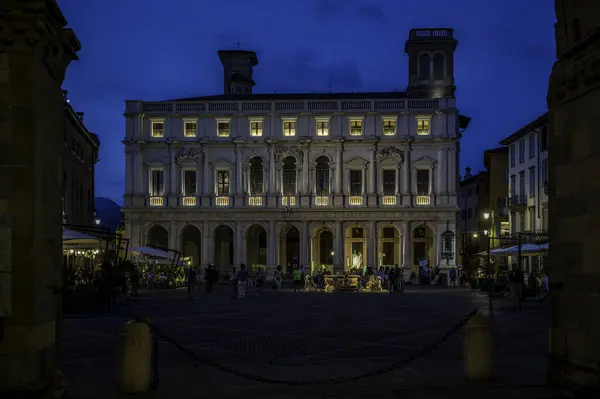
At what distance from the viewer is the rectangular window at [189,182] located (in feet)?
218

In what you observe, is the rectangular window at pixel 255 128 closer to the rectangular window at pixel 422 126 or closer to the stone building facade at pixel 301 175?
the stone building facade at pixel 301 175

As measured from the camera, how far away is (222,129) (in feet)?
218

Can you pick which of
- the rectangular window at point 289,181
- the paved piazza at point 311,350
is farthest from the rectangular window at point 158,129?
the paved piazza at point 311,350

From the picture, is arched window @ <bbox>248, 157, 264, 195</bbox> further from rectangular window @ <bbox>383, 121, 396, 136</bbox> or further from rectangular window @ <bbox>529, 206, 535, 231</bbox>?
rectangular window @ <bbox>529, 206, 535, 231</bbox>

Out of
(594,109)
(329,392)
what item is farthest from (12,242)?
(594,109)

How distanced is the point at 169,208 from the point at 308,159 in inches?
477

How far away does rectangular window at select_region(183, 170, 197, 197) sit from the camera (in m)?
66.4

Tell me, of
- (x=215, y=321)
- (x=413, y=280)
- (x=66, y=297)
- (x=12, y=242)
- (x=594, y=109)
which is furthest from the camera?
(x=413, y=280)

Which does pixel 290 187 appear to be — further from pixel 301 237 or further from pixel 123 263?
pixel 123 263

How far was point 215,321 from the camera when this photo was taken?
22984 millimetres

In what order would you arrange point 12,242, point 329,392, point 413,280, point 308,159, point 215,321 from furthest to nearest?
point 308,159 → point 413,280 → point 215,321 → point 329,392 → point 12,242

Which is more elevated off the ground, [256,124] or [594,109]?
[256,124]

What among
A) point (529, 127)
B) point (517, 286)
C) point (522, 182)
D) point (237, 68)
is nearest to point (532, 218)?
point (522, 182)

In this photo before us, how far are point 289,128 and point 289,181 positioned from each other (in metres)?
4.38
